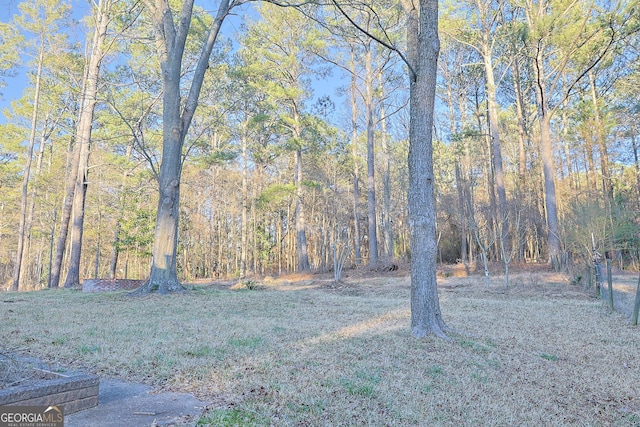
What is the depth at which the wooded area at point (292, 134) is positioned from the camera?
13.5 metres

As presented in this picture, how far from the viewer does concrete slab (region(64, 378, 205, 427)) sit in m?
2.21

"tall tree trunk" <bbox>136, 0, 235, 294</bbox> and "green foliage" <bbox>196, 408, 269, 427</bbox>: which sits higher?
"tall tree trunk" <bbox>136, 0, 235, 294</bbox>

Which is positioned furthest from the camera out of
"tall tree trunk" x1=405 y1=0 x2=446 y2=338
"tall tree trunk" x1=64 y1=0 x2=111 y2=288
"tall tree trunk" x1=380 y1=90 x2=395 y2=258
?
"tall tree trunk" x1=380 y1=90 x2=395 y2=258

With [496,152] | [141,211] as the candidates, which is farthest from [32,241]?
[496,152]

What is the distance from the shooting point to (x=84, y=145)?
13.7 meters

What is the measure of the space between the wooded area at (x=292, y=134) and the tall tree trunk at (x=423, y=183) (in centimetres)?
607

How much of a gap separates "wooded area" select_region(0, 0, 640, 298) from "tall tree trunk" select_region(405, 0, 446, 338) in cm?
607

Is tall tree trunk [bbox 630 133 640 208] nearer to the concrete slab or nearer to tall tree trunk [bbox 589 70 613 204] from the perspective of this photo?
tall tree trunk [bbox 589 70 613 204]

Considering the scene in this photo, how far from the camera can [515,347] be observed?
448cm

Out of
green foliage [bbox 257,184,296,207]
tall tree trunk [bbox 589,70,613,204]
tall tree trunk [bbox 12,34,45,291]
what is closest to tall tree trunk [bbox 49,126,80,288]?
tall tree trunk [bbox 12,34,45,291]

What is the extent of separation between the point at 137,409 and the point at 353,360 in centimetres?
182

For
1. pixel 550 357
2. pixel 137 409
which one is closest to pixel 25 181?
pixel 137 409

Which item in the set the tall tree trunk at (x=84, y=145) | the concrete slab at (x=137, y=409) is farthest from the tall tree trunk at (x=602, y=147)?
the tall tree trunk at (x=84, y=145)

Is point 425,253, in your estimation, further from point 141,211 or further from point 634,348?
point 141,211
